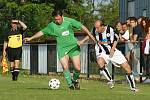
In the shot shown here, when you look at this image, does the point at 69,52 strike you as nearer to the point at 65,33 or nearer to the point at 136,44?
the point at 65,33

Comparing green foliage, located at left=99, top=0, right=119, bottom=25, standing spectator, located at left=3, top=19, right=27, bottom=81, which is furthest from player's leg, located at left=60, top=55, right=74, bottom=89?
green foliage, located at left=99, top=0, right=119, bottom=25

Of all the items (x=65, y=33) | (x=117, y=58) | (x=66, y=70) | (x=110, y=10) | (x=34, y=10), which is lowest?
(x=66, y=70)

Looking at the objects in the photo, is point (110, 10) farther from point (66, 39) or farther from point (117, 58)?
point (66, 39)

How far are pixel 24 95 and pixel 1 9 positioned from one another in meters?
43.9

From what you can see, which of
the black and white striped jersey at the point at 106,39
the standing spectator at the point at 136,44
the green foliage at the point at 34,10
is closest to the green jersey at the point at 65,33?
the black and white striped jersey at the point at 106,39

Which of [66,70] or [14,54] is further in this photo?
[14,54]

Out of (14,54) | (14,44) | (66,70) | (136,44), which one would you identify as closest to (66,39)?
(66,70)

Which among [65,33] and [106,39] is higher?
[65,33]

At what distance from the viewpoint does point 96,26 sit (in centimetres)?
1648

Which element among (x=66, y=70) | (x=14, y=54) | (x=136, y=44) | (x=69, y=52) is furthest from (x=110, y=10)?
(x=66, y=70)

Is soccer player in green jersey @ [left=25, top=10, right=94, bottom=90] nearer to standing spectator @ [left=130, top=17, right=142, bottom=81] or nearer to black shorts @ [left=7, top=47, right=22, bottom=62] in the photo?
standing spectator @ [left=130, top=17, right=142, bottom=81]

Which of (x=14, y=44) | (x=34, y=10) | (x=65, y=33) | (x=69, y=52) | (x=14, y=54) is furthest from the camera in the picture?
(x=34, y=10)

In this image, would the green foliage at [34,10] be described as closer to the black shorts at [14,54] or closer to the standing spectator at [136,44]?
the black shorts at [14,54]

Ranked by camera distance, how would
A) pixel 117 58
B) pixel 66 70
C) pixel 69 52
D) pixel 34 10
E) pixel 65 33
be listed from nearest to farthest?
1. pixel 66 70
2. pixel 65 33
3. pixel 69 52
4. pixel 117 58
5. pixel 34 10
